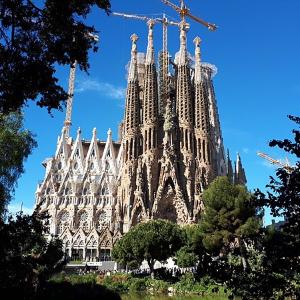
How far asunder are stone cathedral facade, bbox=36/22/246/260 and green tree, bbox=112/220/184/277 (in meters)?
12.5

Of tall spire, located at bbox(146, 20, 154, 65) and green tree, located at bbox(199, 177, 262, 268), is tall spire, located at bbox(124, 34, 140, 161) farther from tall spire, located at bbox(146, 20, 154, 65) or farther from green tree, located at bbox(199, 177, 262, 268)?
green tree, located at bbox(199, 177, 262, 268)

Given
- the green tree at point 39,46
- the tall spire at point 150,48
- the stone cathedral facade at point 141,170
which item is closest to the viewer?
the green tree at point 39,46

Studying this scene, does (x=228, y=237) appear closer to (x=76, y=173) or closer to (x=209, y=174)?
(x=209, y=174)

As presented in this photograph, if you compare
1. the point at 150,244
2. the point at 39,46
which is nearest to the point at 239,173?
the point at 150,244

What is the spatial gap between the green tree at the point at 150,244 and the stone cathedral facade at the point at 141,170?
40.9ft

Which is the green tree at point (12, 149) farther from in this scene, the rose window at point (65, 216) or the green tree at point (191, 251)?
the rose window at point (65, 216)

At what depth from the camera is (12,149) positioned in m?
19.5

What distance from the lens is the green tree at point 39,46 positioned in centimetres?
935

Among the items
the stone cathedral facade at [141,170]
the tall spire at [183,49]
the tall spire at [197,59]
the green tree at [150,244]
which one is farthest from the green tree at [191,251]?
the tall spire at [183,49]

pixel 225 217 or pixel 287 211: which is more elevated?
pixel 225 217

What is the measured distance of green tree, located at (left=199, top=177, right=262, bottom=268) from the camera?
1051 inches

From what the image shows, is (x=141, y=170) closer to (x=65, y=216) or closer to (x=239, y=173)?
(x=65, y=216)

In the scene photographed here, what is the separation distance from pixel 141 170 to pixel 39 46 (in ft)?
147

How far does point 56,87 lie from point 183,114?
48.2 m
